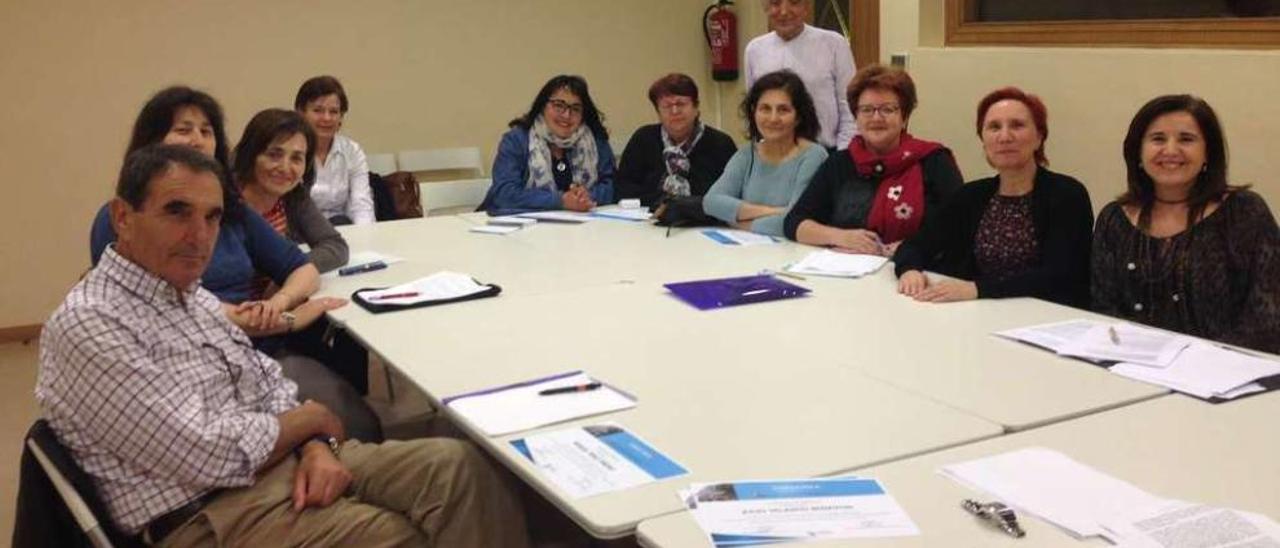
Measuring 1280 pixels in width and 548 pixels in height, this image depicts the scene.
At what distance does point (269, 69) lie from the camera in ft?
18.6

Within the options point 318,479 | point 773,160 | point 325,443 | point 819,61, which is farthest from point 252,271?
point 819,61

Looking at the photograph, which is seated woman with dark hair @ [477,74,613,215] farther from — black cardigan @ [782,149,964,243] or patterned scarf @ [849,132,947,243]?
patterned scarf @ [849,132,947,243]

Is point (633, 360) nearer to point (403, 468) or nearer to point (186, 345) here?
point (403, 468)

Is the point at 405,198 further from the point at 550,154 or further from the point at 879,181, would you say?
the point at 879,181

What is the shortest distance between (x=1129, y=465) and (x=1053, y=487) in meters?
0.17

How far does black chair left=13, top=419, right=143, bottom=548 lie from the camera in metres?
1.74

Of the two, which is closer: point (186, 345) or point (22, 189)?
point (186, 345)

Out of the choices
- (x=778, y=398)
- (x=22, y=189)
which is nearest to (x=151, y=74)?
(x=22, y=189)

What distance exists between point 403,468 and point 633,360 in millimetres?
530

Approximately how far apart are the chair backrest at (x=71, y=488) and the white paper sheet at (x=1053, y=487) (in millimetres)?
1280

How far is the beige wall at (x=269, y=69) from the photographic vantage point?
5246mm

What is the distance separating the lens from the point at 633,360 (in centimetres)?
230

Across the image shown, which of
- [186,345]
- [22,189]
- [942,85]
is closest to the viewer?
[186,345]

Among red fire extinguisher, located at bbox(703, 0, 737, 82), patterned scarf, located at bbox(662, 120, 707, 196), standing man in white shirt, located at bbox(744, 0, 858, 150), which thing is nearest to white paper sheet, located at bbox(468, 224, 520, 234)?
patterned scarf, located at bbox(662, 120, 707, 196)
